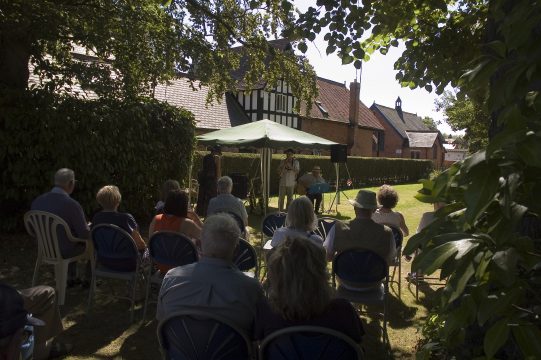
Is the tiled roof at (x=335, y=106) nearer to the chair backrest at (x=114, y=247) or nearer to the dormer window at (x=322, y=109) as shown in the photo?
the dormer window at (x=322, y=109)

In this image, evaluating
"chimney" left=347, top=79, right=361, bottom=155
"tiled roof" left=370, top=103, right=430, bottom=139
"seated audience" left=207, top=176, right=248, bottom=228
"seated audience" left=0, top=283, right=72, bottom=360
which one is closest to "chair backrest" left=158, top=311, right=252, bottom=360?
"seated audience" left=0, top=283, right=72, bottom=360

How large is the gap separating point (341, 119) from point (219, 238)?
37.4 meters

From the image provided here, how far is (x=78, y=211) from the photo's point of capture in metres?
5.18

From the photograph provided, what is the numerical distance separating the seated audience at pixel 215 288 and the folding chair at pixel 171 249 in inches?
57.7

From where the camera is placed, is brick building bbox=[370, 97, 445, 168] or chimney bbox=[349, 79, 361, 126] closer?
chimney bbox=[349, 79, 361, 126]

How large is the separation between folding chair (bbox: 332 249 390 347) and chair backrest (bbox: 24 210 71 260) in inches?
114

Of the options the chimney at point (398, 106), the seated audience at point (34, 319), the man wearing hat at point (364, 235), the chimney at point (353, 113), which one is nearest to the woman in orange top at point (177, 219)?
the seated audience at point (34, 319)

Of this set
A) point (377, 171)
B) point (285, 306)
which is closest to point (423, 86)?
point (285, 306)

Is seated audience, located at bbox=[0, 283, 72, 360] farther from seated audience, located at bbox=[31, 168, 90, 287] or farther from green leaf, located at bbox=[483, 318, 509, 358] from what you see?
green leaf, located at bbox=[483, 318, 509, 358]

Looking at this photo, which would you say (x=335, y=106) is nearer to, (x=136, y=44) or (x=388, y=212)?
(x=136, y=44)

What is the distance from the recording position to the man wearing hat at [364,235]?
443 centimetres

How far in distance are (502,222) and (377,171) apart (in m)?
30.1

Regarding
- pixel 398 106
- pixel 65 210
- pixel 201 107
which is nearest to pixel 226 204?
pixel 65 210

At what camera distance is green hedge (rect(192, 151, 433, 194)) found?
1914 cm
